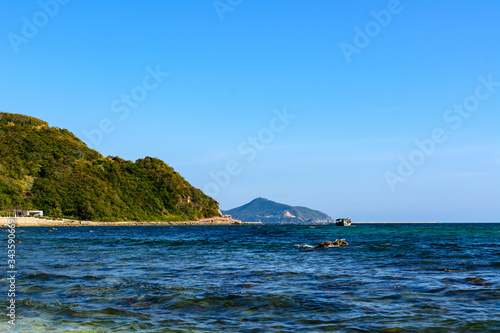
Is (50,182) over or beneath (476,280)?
over

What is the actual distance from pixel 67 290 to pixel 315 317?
35.6 ft

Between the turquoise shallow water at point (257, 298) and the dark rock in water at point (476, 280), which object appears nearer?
the turquoise shallow water at point (257, 298)

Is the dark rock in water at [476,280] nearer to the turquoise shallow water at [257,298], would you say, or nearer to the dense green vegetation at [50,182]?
the turquoise shallow water at [257,298]

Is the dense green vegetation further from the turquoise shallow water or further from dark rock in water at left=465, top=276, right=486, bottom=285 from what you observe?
dark rock in water at left=465, top=276, right=486, bottom=285

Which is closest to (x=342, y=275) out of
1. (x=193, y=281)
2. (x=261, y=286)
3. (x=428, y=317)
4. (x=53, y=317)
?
(x=261, y=286)

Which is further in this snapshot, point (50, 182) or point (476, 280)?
point (50, 182)

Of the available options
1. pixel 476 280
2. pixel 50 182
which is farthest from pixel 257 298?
pixel 50 182

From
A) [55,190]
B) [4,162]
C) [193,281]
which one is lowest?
[193,281]

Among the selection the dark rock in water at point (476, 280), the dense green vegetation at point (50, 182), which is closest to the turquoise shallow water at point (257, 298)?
the dark rock in water at point (476, 280)

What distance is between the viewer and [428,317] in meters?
13.1

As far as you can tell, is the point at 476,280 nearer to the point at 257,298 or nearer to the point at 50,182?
the point at 257,298

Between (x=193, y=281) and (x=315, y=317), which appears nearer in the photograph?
(x=315, y=317)

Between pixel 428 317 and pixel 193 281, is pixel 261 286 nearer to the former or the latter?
pixel 193 281

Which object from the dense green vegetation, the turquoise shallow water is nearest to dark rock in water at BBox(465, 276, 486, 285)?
the turquoise shallow water
